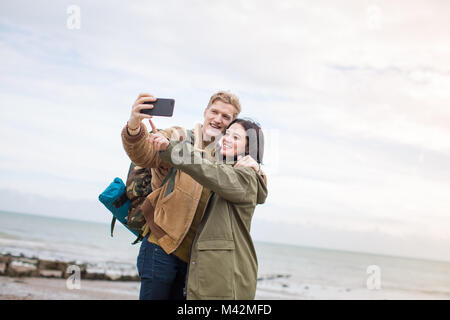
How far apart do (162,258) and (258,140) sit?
973mm

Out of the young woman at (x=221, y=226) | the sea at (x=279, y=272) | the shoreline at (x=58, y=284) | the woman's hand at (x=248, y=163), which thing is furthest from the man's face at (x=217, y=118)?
the sea at (x=279, y=272)

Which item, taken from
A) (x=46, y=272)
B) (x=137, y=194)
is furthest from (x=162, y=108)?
(x=46, y=272)

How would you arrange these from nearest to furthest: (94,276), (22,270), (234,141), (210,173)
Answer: (210,173) < (234,141) < (22,270) < (94,276)

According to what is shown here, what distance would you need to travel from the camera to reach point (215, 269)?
8.02 feet

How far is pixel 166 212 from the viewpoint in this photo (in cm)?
266

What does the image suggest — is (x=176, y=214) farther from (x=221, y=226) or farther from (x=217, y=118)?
(x=217, y=118)

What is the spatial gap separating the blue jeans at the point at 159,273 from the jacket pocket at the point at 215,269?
0.99 feet

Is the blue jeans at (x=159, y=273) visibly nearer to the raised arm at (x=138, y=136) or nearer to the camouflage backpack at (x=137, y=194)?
the camouflage backpack at (x=137, y=194)

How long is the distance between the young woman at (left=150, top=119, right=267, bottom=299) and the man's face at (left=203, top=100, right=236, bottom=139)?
0.48 meters

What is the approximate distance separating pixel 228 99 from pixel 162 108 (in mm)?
691
